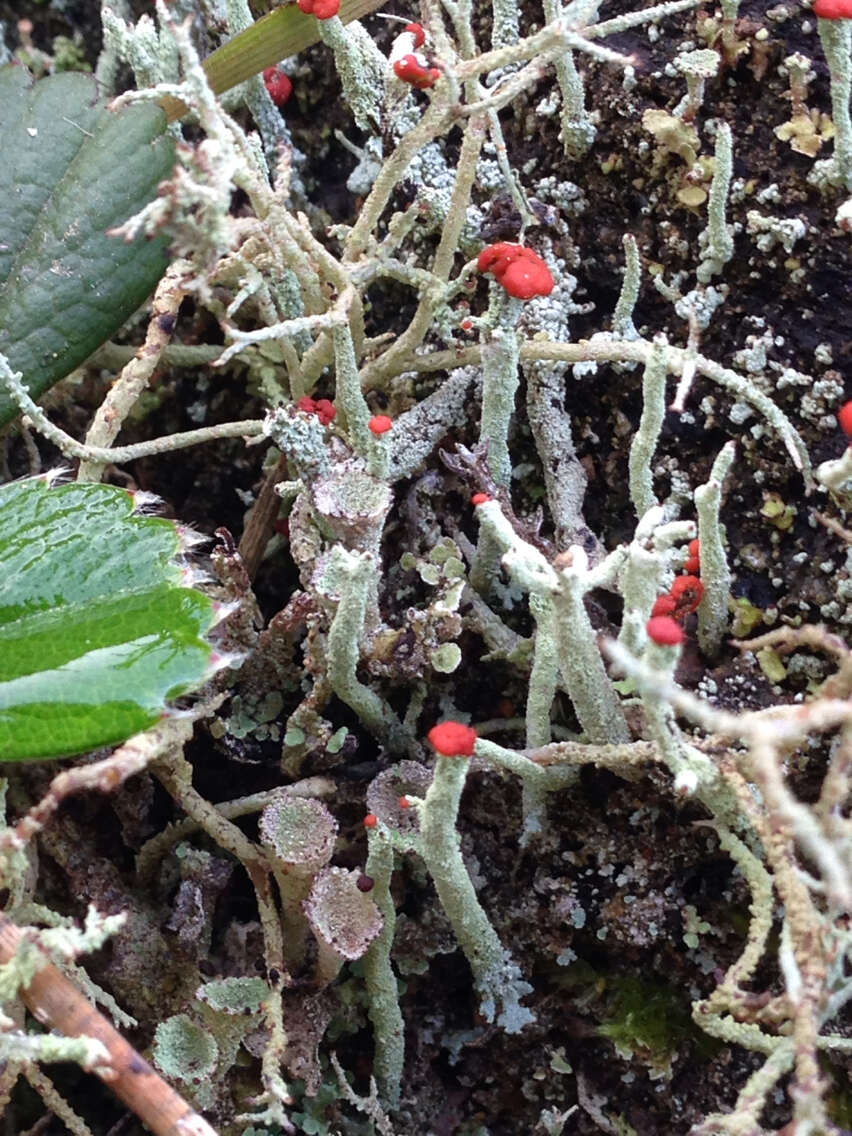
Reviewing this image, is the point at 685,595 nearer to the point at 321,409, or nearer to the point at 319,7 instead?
the point at 321,409

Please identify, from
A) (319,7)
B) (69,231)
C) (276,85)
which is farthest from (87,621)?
(276,85)

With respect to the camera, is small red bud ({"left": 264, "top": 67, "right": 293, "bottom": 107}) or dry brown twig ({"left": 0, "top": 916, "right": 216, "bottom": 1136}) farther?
small red bud ({"left": 264, "top": 67, "right": 293, "bottom": 107})

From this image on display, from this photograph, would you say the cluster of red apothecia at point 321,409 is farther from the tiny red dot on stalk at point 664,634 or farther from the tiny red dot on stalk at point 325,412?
the tiny red dot on stalk at point 664,634

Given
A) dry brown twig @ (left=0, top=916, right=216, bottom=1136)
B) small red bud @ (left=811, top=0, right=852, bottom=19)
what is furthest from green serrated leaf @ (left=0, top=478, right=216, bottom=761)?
small red bud @ (left=811, top=0, right=852, bottom=19)

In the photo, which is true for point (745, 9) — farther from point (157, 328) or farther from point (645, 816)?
point (645, 816)

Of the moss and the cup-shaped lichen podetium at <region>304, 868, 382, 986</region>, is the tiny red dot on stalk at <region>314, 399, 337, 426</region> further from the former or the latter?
the moss

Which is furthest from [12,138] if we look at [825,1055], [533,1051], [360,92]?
[825,1055]
